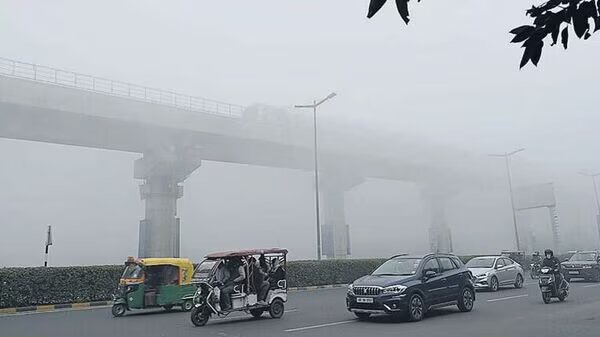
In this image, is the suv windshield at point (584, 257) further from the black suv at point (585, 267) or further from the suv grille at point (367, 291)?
the suv grille at point (367, 291)

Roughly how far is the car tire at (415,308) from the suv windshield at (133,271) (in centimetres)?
716

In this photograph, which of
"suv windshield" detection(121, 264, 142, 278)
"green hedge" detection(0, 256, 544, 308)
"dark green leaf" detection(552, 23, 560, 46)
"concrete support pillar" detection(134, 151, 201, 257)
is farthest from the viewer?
"concrete support pillar" detection(134, 151, 201, 257)

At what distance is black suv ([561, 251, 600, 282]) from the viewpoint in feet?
70.6

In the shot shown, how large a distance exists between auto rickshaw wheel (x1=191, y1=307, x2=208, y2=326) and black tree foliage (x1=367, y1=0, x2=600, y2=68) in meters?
9.82

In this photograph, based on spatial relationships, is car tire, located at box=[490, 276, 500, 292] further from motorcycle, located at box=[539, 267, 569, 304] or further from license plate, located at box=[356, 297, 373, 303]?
license plate, located at box=[356, 297, 373, 303]

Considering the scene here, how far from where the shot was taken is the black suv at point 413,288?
11.0 m

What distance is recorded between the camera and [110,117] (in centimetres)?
2883

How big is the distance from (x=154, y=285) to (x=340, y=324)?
5731 mm

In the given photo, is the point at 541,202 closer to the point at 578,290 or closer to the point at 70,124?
the point at 578,290

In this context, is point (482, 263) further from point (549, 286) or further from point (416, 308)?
Answer: point (416, 308)

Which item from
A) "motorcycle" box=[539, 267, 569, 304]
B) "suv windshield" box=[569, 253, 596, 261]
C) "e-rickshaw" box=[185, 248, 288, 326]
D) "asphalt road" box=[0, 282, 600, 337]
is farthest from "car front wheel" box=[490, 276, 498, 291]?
"e-rickshaw" box=[185, 248, 288, 326]

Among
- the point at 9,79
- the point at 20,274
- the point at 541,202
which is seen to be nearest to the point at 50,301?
the point at 20,274

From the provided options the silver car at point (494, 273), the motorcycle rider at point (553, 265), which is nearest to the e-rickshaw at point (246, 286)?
the motorcycle rider at point (553, 265)

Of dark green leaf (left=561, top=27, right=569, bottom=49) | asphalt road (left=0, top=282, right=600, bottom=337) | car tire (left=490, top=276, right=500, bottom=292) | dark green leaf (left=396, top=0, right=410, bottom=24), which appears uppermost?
dark green leaf (left=396, top=0, right=410, bottom=24)
